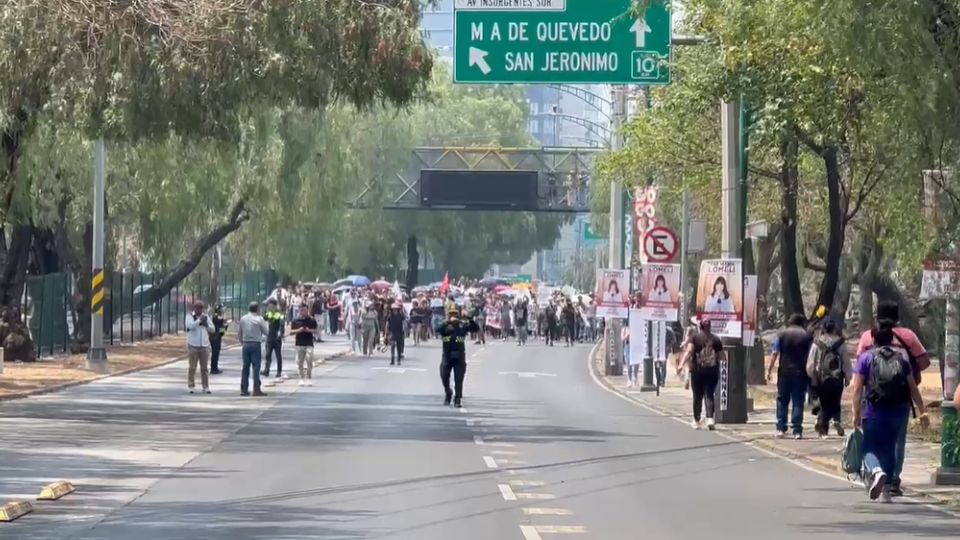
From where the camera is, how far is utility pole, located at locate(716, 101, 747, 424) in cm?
2814

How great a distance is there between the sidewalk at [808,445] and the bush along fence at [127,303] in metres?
17.4

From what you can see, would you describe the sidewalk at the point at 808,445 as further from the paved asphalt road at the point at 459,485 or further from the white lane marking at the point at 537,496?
the white lane marking at the point at 537,496

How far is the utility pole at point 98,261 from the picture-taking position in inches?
1547

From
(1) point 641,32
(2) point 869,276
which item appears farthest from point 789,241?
(2) point 869,276

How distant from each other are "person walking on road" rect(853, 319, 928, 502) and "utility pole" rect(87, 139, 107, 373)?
25.2 m

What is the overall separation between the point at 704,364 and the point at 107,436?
8944mm

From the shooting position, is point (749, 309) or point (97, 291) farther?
point (97, 291)

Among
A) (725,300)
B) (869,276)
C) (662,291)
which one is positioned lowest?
(725,300)

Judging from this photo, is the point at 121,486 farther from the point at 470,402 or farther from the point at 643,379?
the point at 643,379

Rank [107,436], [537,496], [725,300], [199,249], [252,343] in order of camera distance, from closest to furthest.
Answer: [537,496] → [107,436] → [725,300] → [252,343] → [199,249]

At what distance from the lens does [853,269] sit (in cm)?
4912

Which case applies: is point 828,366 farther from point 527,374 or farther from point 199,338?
point 527,374

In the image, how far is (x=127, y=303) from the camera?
56.7 meters

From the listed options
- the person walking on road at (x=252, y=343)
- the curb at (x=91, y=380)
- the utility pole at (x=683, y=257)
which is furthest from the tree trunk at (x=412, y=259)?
the person walking on road at (x=252, y=343)
